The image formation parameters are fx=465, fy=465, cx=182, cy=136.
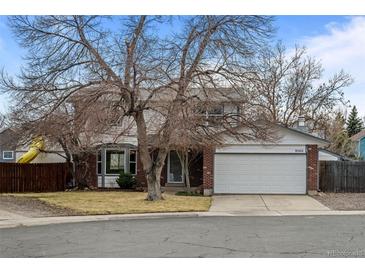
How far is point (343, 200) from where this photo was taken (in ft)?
67.5

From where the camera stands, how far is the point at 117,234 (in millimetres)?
11227

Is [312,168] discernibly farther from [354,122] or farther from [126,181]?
[354,122]

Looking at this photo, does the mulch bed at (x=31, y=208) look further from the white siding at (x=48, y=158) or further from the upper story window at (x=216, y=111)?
the white siding at (x=48, y=158)

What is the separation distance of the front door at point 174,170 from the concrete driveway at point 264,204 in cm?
422

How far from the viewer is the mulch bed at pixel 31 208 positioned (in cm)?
1555

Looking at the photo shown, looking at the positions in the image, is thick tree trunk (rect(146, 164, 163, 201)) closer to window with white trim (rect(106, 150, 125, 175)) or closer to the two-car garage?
the two-car garage

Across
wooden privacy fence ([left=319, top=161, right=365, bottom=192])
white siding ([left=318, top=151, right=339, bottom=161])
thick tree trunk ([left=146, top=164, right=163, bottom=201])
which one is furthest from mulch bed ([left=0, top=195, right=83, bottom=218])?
white siding ([left=318, top=151, right=339, bottom=161])

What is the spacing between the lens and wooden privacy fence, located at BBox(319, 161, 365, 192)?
24.5m

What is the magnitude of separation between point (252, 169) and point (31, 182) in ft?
38.4

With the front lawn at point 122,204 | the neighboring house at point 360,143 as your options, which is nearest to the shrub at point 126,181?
the front lawn at point 122,204

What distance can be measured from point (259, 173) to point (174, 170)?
512cm

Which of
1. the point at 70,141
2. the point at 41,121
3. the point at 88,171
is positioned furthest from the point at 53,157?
the point at 41,121
